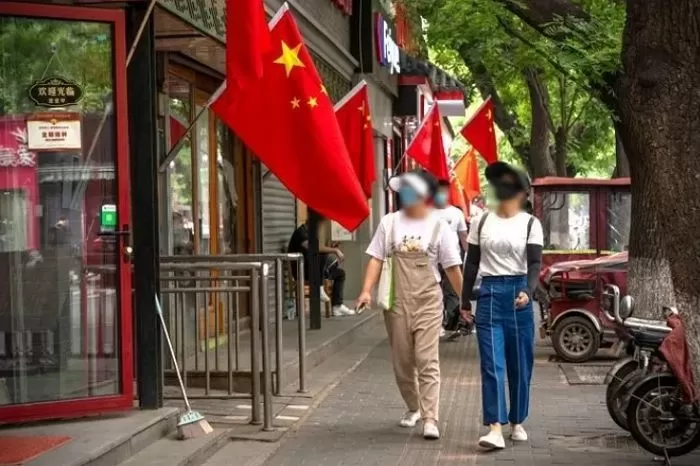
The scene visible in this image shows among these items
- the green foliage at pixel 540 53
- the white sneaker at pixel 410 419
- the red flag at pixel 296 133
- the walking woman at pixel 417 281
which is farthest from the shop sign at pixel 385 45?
the white sneaker at pixel 410 419

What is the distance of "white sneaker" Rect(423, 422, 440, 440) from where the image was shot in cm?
834

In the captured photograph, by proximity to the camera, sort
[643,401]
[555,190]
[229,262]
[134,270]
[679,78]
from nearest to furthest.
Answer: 1. [679,78]
2. [643,401]
3. [134,270]
4. [229,262]
5. [555,190]

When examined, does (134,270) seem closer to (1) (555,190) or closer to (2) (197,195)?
(2) (197,195)

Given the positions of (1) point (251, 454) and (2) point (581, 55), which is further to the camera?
(2) point (581, 55)

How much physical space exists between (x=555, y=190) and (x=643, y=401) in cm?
946

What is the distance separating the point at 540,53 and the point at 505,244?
7.21m

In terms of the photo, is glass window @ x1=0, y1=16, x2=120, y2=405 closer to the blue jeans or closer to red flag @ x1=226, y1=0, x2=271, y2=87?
red flag @ x1=226, y1=0, x2=271, y2=87

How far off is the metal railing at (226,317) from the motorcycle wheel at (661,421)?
8.52 feet

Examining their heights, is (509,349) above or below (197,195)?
below

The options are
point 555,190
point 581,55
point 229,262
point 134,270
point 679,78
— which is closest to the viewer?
point 679,78

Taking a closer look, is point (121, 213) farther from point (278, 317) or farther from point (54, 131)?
point (278, 317)

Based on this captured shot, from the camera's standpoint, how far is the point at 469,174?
29.5m

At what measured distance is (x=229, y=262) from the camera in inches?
356

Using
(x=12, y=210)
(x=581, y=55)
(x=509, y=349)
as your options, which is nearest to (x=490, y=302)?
(x=509, y=349)
